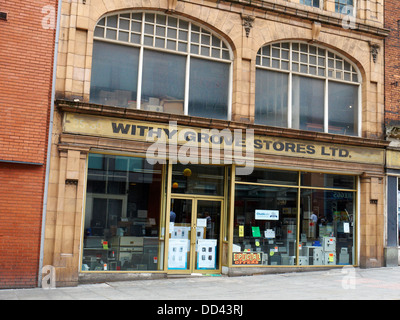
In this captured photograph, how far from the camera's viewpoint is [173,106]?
13.0 metres

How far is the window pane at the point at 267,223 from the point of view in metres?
13.6

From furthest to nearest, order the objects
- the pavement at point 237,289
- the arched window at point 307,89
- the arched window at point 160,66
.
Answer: the arched window at point 307,89, the arched window at point 160,66, the pavement at point 237,289

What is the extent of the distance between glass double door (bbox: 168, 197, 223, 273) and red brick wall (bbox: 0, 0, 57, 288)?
3.78m

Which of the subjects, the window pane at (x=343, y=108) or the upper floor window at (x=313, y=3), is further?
the window pane at (x=343, y=108)

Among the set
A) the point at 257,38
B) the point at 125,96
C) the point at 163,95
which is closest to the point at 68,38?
the point at 125,96

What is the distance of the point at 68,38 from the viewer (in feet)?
38.3

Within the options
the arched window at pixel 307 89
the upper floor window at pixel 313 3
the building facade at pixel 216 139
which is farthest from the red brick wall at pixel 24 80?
the upper floor window at pixel 313 3

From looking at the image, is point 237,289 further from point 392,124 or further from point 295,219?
point 392,124

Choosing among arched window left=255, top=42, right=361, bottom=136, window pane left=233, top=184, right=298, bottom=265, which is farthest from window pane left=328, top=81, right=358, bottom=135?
window pane left=233, top=184, right=298, bottom=265

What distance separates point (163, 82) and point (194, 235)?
455cm

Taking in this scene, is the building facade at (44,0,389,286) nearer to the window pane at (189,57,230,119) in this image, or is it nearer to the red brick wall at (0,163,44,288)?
the window pane at (189,57,230,119)

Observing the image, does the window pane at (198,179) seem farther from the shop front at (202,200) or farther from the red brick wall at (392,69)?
the red brick wall at (392,69)

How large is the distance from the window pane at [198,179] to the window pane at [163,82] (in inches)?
68.0

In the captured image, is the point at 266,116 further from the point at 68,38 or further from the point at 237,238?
the point at 68,38
